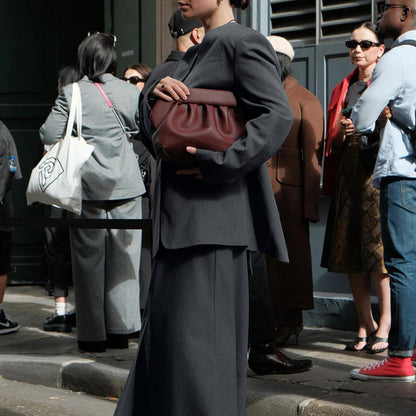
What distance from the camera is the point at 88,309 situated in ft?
17.7

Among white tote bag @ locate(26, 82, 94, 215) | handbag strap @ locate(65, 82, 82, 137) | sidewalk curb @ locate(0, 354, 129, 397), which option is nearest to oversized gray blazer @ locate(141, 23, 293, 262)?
sidewalk curb @ locate(0, 354, 129, 397)

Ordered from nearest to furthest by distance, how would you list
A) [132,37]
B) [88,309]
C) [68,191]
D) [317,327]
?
[68,191] → [88,309] → [317,327] → [132,37]

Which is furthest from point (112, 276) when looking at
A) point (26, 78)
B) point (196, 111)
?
point (26, 78)

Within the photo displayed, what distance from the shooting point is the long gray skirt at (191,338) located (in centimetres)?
312

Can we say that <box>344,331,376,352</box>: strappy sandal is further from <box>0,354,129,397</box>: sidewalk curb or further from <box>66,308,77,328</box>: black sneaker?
<box>66,308,77,328</box>: black sneaker

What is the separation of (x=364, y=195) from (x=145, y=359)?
2.43m

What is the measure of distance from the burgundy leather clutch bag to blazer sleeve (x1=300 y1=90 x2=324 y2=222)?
233 cm

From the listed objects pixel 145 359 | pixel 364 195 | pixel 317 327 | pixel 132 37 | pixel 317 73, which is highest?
pixel 132 37

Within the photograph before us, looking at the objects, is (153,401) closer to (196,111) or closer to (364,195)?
(196,111)

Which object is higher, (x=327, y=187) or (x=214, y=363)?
(x=327, y=187)

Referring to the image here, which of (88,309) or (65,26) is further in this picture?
(65,26)

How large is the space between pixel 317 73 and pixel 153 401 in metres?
3.72

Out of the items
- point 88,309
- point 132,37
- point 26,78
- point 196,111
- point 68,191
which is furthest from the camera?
point 26,78

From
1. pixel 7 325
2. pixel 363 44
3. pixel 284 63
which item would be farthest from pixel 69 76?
pixel 363 44
